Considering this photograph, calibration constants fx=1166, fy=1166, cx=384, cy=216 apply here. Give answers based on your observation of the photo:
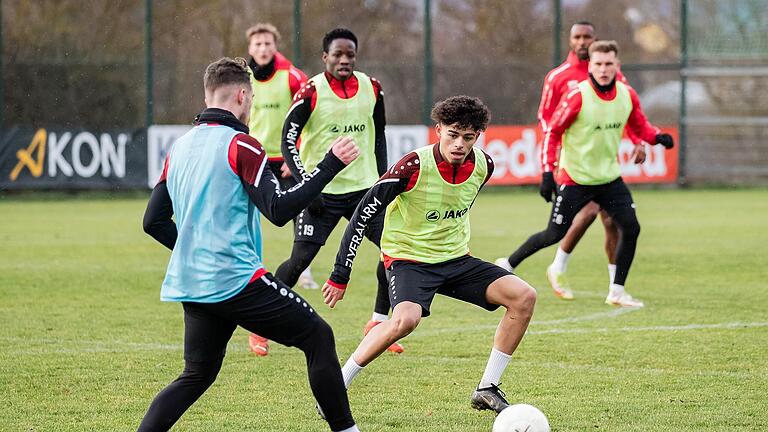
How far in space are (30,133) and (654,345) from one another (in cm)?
1568

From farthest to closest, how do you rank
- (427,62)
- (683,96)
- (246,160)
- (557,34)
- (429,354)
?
1. (557,34)
2. (683,96)
3. (427,62)
4. (429,354)
5. (246,160)

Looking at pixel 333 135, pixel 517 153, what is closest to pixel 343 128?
pixel 333 135

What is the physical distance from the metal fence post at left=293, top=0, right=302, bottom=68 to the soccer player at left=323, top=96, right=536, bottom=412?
664 inches

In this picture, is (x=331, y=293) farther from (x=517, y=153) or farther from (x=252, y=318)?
(x=517, y=153)

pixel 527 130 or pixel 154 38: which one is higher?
pixel 154 38

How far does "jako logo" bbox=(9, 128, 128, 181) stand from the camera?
21.0 meters

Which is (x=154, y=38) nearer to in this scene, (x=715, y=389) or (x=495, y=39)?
(x=495, y=39)

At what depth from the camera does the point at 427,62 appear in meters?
23.5

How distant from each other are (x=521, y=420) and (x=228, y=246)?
1.62m

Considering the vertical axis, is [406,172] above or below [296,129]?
below

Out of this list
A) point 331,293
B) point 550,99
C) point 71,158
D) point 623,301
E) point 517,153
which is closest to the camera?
point 331,293

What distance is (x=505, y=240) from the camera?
14.7 meters

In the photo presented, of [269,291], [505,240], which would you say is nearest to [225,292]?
[269,291]

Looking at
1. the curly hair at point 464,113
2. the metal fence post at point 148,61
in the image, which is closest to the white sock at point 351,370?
the curly hair at point 464,113
